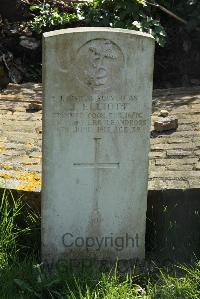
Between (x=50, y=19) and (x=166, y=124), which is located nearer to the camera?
(x=166, y=124)

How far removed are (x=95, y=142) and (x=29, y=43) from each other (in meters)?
4.03

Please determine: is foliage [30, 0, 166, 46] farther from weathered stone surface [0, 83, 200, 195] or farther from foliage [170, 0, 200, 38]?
weathered stone surface [0, 83, 200, 195]

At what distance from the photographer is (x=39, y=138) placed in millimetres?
5594

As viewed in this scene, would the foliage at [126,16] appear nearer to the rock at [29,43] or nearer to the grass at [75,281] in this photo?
the rock at [29,43]

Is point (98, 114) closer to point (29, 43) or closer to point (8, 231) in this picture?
point (8, 231)

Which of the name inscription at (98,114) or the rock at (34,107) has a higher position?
the name inscription at (98,114)

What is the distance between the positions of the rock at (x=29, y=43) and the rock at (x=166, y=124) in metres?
2.75

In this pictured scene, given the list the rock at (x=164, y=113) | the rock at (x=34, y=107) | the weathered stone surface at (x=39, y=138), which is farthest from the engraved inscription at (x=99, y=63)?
the rock at (x=34, y=107)

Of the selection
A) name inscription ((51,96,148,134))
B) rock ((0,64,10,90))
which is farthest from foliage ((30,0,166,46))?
name inscription ((51,96,148,134))

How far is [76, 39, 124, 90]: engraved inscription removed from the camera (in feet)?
13.1

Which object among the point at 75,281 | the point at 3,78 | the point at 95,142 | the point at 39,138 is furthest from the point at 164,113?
the point at 75,281

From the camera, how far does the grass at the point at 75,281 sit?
12.8 feet

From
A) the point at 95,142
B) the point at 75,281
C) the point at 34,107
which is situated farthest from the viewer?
the point at 34,107

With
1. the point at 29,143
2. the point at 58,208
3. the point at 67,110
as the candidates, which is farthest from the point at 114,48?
the point at 29,143
